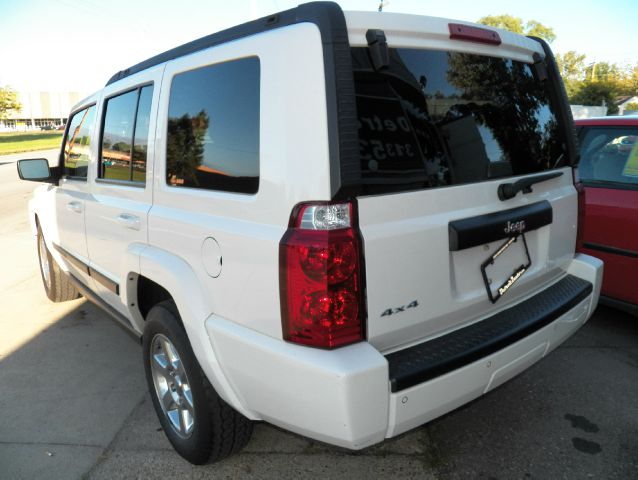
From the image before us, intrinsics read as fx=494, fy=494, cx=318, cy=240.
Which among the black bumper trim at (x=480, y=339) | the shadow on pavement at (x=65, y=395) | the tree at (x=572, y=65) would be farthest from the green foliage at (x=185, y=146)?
the tree at (x=572, y=65)

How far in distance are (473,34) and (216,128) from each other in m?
1.18

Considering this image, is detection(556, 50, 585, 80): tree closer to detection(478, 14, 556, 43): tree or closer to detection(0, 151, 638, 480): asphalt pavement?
detection(478, 14, 556, 43): tree

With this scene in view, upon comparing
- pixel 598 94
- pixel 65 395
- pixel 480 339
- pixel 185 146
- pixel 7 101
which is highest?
pixel 7 101

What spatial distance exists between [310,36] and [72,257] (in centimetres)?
295

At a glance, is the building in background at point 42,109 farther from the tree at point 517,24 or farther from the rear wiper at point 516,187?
the rear wiper at point 516,187

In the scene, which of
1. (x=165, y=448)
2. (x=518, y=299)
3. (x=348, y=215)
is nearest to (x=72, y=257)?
(x=165, y=448)

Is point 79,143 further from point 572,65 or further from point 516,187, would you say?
point 572,65

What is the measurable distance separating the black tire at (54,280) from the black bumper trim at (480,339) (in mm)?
3739

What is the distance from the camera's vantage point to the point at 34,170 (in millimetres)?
3719

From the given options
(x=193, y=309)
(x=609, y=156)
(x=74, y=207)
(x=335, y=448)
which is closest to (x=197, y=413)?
(x=193, y=309)

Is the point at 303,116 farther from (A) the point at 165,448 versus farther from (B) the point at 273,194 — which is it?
(A) the point at 165,448

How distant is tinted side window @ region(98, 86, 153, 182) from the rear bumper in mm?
1177

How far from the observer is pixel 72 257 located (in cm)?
383

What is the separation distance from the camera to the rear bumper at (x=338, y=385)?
1.66 m
